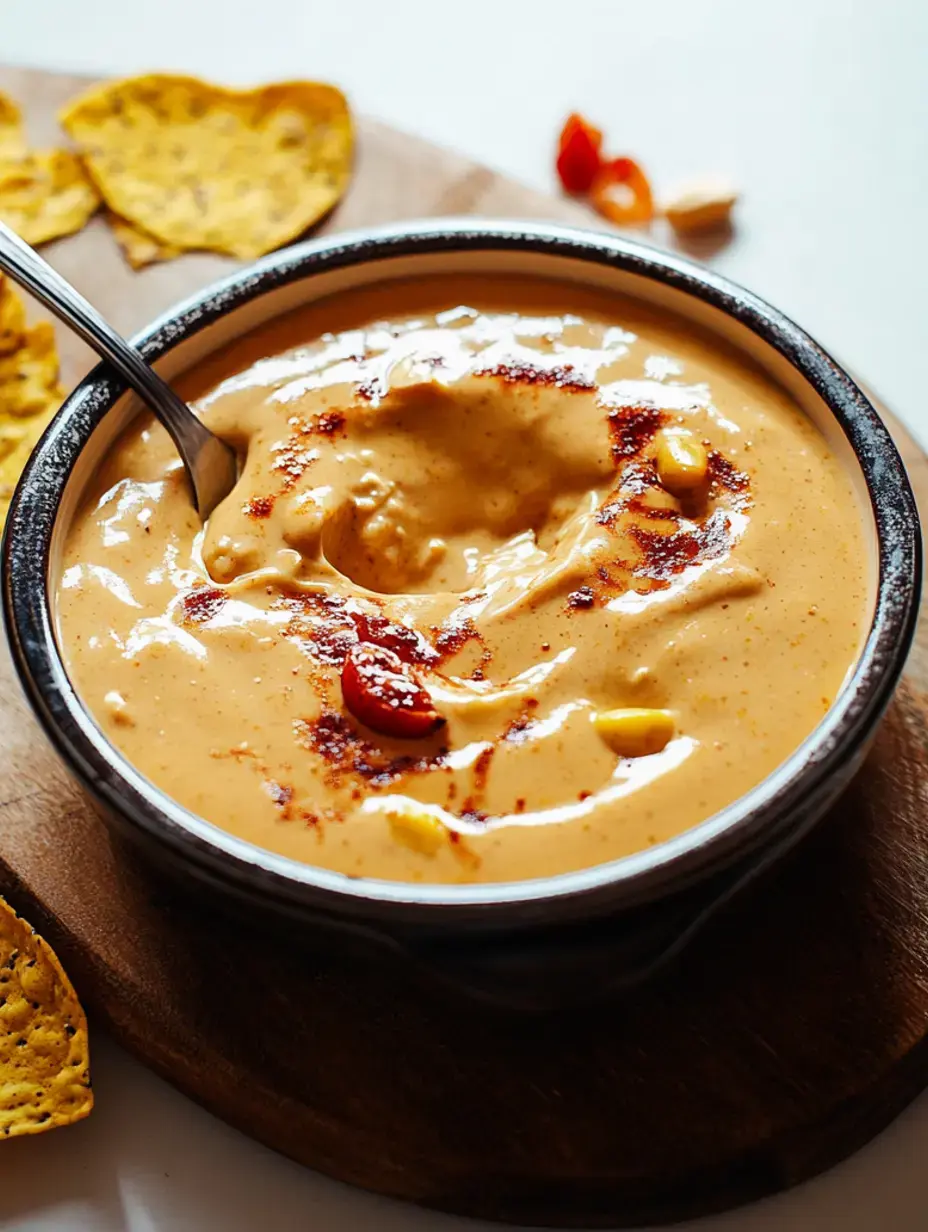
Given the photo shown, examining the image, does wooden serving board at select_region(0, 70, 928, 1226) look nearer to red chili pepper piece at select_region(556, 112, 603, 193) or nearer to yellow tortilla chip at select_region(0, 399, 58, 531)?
yellow tortilla chip at select_region(0, 399, 58, 531)

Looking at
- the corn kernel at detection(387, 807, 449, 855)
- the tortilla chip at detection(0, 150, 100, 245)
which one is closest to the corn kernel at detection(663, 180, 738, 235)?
the tortilla chip at detection(0, 150, 100, 245)

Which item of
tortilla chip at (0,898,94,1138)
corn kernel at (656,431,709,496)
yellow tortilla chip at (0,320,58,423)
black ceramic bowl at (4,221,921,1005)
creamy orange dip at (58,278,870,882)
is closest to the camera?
black ceramic bowl at (4,221,921,1005)

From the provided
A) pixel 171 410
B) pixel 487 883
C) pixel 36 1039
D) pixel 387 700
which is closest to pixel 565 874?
pixel 487 883

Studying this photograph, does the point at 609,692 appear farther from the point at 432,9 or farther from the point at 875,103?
the point at 432,9

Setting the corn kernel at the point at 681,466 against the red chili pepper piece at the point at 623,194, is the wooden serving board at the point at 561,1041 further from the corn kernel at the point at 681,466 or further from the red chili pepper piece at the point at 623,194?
the red chili pepper piece at the point at 623,194

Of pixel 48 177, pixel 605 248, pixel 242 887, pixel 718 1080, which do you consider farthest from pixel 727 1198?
pixel 48 177

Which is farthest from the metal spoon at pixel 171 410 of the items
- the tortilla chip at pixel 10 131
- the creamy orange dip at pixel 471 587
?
the tortilla chip at pixel 10 131
